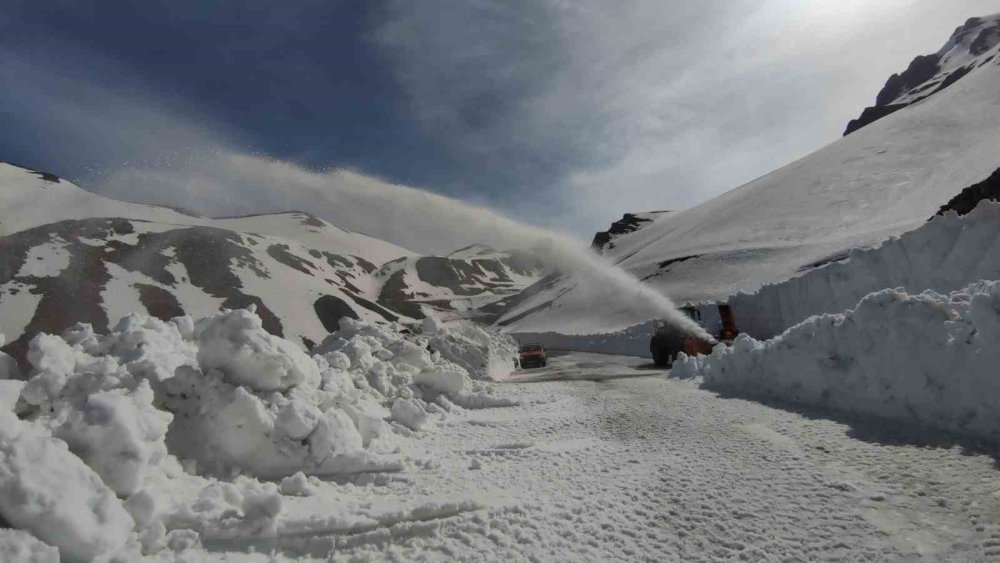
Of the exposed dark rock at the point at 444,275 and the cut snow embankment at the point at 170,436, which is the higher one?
the exposed dark rock at the point at 444,275

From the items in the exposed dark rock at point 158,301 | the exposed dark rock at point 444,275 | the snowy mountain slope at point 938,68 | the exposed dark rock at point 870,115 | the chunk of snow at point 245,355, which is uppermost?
the snowy mountain slope at point 938,68

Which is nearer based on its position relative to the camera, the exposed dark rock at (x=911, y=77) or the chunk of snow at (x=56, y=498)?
the chunk of snow at (x=56, y=498)

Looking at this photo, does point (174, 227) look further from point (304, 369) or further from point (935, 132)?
point (935, 132)

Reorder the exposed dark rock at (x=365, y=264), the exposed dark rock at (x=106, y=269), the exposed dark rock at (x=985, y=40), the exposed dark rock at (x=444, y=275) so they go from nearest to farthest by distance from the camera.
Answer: the exposed dark rock at (x=106, y=269), the exposed dark rock at (x=985, y=40), the exposed dark rock at (x=365, y=264), the exposed dark rock at (x=444, y=275)

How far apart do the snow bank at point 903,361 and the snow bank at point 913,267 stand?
702 cm

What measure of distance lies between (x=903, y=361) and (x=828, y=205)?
75387 mm

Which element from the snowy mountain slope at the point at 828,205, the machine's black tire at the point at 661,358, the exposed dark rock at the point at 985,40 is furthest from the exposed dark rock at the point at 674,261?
the exposed dark rock at the point at 985,40

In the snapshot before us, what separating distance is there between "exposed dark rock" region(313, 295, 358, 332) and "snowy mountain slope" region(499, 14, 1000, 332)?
3119cm

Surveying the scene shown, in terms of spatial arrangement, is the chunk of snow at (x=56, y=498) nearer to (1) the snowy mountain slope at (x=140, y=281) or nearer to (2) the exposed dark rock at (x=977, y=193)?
(1) the snowy mountain slope at (x=140, y=281)

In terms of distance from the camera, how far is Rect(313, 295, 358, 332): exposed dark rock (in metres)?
54.9

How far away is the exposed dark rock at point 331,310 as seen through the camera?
54.9 metres


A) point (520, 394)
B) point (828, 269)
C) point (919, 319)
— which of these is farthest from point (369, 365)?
point (828, 269)

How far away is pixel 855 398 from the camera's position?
842 centimetres

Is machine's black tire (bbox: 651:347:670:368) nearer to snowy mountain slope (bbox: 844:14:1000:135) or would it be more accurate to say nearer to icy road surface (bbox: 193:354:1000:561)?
icy road surface (bbox: 193:354:1000:561)
